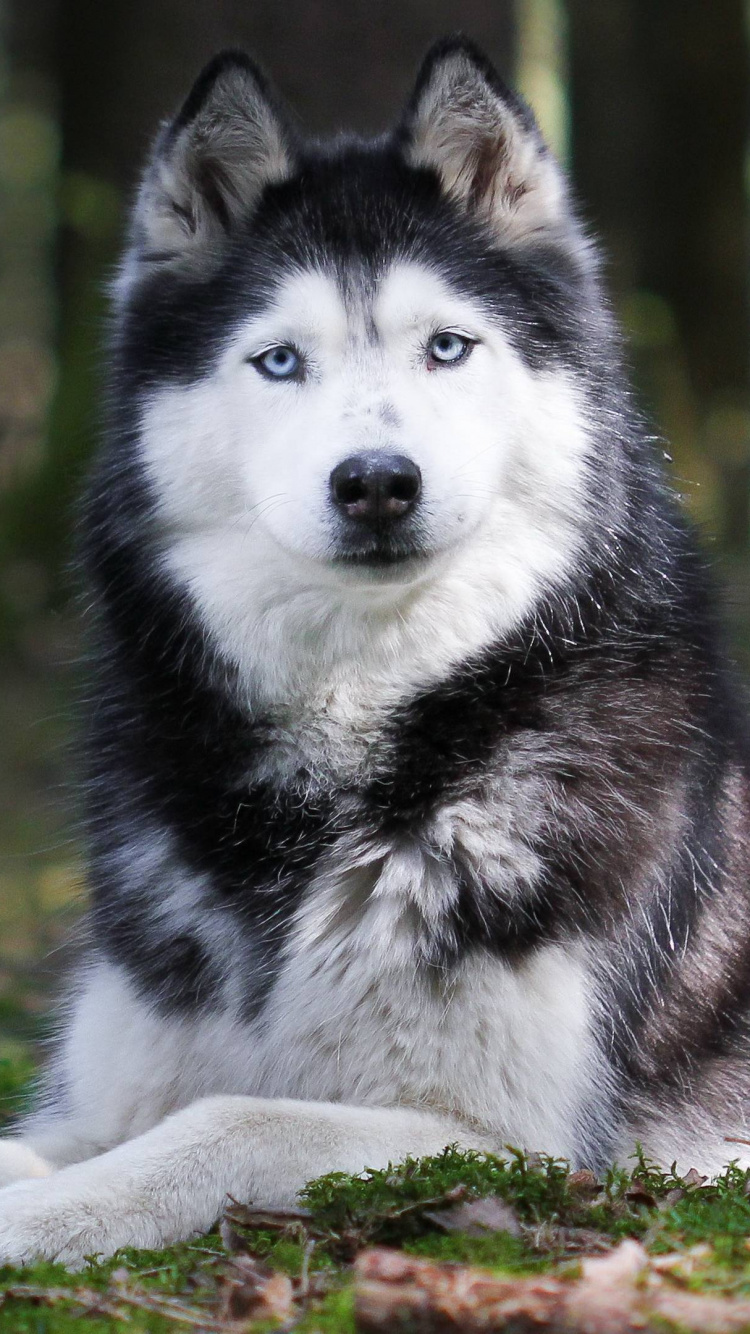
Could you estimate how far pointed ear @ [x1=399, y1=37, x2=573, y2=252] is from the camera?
3.85m

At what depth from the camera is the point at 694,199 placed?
1083 cm

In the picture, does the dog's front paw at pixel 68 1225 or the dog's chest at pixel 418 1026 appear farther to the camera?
the dog's chest at pixel 418 1026

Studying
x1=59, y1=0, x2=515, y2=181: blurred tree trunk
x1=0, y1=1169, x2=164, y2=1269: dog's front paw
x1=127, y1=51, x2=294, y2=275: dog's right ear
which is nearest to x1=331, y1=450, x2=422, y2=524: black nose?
x1=127, y1=51, x2=294, y2=275: dog's right ear

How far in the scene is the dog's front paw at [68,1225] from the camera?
9.76 feet

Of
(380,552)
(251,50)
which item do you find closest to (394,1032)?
(380,552)

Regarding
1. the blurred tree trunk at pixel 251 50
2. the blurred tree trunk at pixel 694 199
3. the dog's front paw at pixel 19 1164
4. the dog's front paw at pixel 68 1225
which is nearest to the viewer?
the dog's front paw at pixel 68 1225

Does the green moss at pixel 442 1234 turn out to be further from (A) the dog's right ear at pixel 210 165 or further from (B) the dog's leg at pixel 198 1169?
(A) the dog's right ear at pixel 210 165

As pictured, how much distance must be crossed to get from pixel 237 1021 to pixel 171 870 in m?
0.43

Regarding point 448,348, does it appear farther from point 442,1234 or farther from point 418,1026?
point 442,1234

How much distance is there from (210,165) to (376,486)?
115 cm

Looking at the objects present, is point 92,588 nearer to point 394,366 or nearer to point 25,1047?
point 394,366

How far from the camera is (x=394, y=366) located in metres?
3.60

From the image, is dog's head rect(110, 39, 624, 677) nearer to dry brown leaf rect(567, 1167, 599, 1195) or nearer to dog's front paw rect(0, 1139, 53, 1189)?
dry brown leaf rect(567, 1167, 599, 1195)

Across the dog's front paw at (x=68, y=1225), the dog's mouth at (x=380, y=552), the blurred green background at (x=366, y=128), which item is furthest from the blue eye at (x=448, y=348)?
the blurred green background at (x=366, y=128)
